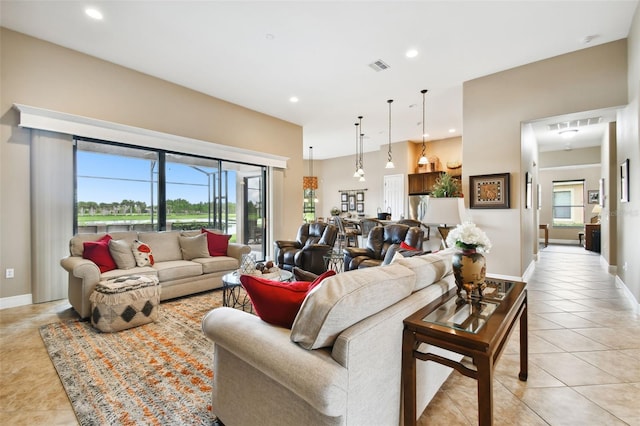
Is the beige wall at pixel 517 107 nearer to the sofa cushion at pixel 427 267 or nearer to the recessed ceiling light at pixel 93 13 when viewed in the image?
the sofa cushion at pixel 427 267

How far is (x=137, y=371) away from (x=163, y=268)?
5.84ft

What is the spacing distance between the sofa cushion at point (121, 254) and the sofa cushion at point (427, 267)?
342 cm

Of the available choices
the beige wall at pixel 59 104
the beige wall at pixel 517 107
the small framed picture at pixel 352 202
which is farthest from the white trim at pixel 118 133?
the small framed picture at pixel 352 202

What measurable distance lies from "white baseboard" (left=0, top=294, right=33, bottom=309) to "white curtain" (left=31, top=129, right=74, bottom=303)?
0.06 m

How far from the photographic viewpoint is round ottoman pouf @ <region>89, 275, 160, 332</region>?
2816mm

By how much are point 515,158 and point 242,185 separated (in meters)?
5.30

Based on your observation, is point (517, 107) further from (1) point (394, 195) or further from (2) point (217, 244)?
(2) point (217, 244)

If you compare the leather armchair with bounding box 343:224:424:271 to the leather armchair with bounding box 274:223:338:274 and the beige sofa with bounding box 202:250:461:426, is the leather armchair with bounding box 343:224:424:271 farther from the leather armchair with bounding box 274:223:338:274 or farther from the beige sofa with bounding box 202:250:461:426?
the beige sofa with bounding box 202:250:461:426

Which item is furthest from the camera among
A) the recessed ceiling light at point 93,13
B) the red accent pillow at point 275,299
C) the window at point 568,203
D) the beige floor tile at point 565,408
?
the window at point 568,203

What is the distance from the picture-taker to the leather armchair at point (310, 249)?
459 cm

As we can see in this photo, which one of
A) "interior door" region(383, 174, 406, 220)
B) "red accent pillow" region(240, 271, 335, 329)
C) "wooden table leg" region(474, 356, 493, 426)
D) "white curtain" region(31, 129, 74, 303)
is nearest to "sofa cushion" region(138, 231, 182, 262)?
"white curtain" region(31, 129, 74, 303)

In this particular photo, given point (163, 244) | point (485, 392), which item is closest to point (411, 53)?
point (485, 392)

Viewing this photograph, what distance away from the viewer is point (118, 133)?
14.1 feet

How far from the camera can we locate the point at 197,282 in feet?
13.3
